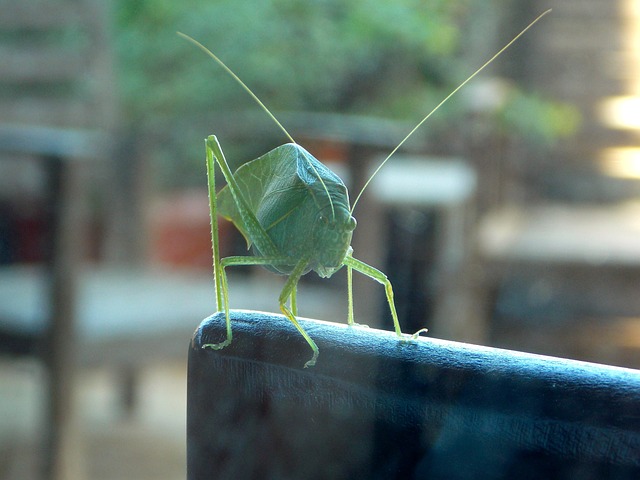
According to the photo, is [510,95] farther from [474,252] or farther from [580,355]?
[580,355]

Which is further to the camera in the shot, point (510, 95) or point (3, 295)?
point (510, 95)

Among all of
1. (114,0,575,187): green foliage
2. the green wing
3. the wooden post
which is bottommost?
the wooden post

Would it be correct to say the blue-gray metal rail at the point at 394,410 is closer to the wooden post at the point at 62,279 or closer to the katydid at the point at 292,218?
the katydid at the point at 292,218

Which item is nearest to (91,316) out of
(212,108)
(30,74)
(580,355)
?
(30,74)

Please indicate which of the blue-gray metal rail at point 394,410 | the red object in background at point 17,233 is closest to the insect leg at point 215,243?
the blue-gray metal rail at point 394,410

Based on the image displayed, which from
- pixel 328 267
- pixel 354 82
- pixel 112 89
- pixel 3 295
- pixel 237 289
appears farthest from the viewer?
pixel 354 82

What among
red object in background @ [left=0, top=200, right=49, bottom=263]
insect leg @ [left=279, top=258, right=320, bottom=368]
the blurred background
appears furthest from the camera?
A: red object in background @ [left=0, top=200, right=49, bottom=263]

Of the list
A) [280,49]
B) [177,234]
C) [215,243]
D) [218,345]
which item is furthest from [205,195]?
[218,345]

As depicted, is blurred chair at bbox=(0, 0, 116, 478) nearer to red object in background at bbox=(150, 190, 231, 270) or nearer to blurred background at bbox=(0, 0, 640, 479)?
blurred background at bbox=(0, 0, 640, 479)

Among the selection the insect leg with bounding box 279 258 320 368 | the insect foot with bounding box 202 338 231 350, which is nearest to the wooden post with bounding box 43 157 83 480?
the insect leg with bounding box 279 258 320 368
